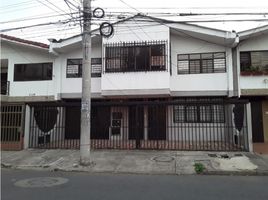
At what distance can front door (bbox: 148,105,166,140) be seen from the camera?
58.9 ft

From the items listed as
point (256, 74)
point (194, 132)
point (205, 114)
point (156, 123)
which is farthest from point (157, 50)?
point (256, 74)

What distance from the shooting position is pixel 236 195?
7910 millimetres

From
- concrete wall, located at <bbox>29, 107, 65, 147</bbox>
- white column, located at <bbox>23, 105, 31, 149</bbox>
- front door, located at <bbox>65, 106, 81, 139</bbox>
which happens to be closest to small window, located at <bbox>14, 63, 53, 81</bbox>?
front door, located at <bbox>65, 106, 81, 139</bbox>

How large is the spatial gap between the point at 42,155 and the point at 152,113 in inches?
290

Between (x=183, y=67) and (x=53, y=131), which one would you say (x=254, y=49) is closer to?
(x=183, y=67)

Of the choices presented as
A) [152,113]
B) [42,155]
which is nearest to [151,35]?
[152,113]

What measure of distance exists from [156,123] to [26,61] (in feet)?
31.0

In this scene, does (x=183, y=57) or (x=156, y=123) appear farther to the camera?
(x=183, y=57)

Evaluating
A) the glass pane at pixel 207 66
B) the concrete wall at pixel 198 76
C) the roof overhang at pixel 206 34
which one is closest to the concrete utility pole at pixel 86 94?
the roof overhang at pixel 206 34

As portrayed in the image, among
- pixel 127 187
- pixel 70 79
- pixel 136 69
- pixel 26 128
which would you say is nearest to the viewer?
pixel 127 187

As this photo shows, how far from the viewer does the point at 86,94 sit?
12.8 metres

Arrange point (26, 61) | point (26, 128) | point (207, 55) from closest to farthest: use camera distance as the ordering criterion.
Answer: point (26, 128), point (207, 55), point (26, 61)

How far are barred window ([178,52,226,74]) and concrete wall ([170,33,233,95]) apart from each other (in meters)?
0.23

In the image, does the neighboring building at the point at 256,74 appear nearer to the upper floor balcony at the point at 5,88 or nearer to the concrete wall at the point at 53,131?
the concrete wall at the point at 53,131
